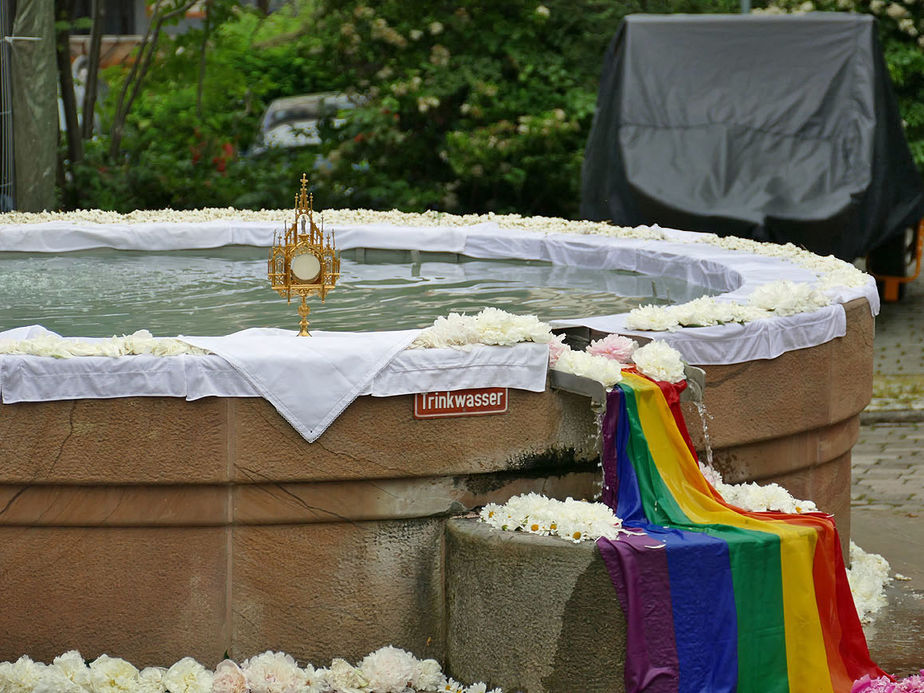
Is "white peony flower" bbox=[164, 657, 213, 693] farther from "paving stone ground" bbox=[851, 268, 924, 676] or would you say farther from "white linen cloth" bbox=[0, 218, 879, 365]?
"white linen cloth" bbox=[0, 218, 879, 365]

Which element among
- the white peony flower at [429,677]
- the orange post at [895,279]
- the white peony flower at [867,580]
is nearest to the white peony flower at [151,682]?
the white peony flower at [429,677]

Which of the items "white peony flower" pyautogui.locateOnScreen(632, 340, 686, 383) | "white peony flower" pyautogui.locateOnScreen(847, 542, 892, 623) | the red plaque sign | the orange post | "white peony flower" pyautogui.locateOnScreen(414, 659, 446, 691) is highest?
"white peony flower" pyautogui.locateOnScreen(632, 340, 686, 383)

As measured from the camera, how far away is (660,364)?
15.7 ft

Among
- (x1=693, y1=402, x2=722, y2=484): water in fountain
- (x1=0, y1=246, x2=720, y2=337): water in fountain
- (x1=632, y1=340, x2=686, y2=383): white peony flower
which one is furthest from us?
(x1=0, y1=246, x2=720, y2=337): water in fountain

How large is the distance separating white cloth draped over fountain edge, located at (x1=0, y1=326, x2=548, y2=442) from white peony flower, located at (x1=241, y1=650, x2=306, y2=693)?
733 mm

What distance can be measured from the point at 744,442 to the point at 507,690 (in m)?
1.37

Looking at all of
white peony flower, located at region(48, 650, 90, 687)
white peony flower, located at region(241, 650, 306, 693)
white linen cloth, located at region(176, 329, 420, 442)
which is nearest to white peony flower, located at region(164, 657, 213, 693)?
white peony flower, located at region(241, 650, 306, 693)

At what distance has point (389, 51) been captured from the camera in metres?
16.2

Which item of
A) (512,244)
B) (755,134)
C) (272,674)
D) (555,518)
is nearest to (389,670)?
(272,674)

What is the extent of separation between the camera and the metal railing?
1197cm

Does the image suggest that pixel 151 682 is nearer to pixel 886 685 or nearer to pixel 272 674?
pixel 272 674

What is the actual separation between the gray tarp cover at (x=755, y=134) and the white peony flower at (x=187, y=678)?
281 inches

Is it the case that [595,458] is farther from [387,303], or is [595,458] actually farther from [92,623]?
[387,303]

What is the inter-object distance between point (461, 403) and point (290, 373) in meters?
0.56
